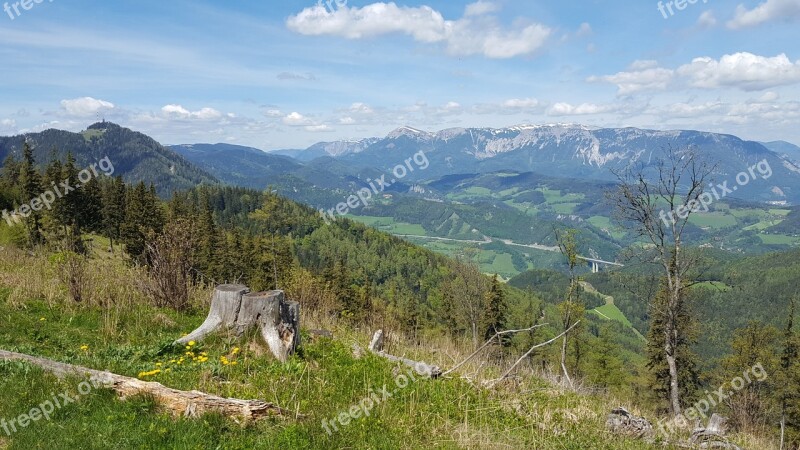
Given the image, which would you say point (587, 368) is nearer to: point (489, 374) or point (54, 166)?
point (489, 374)

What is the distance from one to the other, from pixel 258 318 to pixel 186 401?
244 centimetres

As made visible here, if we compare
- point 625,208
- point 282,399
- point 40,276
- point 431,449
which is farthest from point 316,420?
point 625,208

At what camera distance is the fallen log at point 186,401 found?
5.64 meters

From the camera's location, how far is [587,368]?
154 feet

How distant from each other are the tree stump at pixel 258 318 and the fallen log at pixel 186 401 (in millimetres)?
1879

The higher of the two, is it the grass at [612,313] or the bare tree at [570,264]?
the bare tree at [570,264]

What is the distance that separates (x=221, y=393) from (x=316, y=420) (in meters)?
1.53

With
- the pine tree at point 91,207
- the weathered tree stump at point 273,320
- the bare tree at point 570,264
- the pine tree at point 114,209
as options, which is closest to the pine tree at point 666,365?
the bare tree at point 570,264

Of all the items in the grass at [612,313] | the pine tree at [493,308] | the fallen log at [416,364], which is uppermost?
the fallen log at [416,364]

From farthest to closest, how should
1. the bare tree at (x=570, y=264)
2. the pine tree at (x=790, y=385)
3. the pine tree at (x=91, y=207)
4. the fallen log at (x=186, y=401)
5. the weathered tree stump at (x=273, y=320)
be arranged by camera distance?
the pine tree at (x=91, y=207) < the pine tree at (x=790, y=385) < the bare tree at (x=570, y=264) < the weathered tree stump at (x=273, y=320) < the fallen log at (x=186, y=401)
